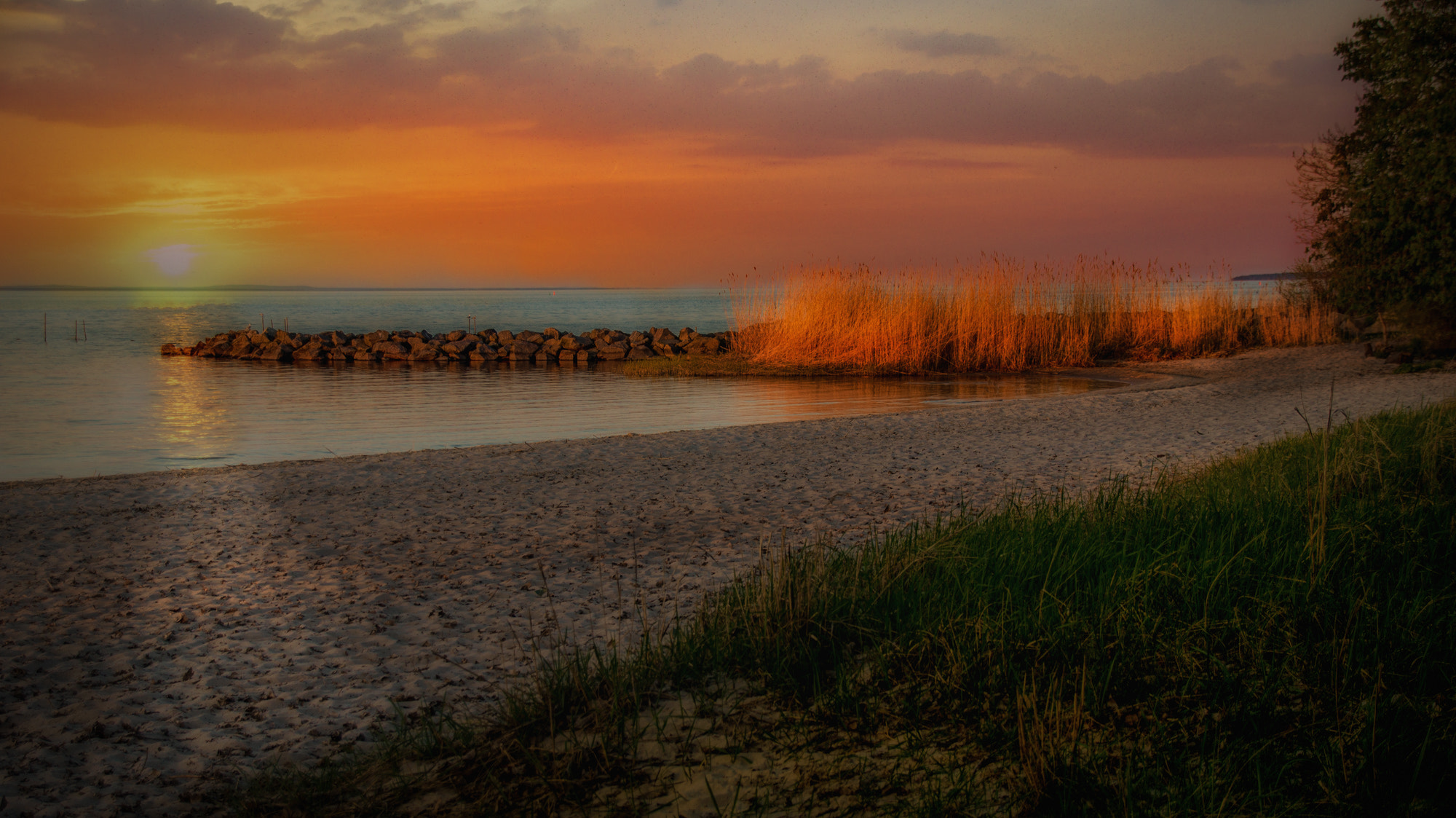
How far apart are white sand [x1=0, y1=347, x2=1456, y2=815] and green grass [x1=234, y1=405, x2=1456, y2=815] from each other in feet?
1.85

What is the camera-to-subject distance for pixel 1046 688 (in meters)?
2.92

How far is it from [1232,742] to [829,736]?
114 centimetres

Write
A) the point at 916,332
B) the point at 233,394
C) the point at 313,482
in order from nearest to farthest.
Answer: the point at 313,482 → the point at 233,394 → the point at 916,332

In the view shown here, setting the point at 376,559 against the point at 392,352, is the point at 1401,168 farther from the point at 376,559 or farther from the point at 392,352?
the point at 392,352

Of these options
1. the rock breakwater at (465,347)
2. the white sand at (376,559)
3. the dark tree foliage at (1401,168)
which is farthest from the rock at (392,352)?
the dark tree foliage at (1401,168)

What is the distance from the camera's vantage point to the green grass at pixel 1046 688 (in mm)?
2488

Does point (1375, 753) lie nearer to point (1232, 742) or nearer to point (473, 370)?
point (1232, 742)

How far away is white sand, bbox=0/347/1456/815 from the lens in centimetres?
340

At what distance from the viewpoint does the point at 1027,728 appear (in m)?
2.63

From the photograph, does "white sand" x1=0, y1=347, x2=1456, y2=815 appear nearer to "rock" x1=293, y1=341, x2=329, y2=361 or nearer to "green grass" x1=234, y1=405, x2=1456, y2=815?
"green grass" x1=234, y1=405, x2=1456, y2=815

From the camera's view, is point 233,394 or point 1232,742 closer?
point 1232,742

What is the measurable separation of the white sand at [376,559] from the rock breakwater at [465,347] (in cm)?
1448

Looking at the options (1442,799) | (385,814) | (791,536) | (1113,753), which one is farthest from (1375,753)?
(791,536)

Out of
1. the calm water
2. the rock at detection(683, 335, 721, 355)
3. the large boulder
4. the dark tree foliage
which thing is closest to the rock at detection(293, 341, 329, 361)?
the large boulder
